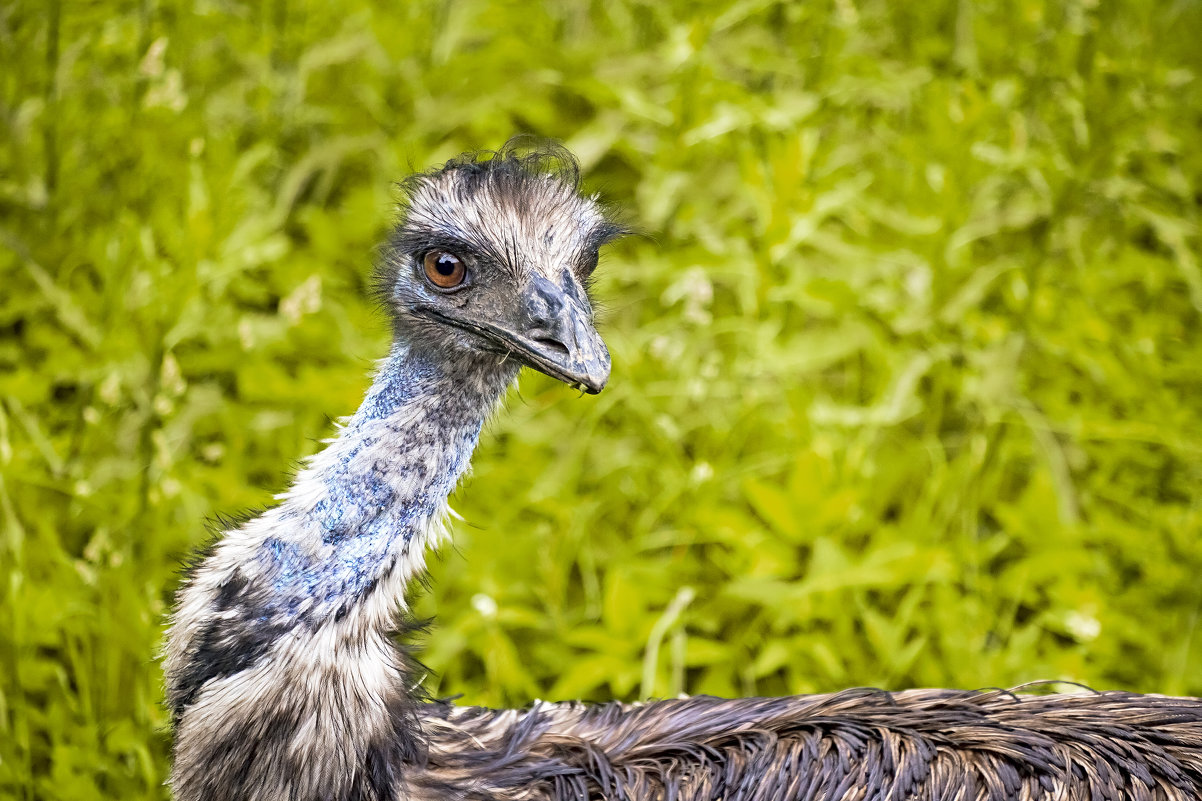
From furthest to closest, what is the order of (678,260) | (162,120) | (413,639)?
(678,260) < (162,120) < (413,639)

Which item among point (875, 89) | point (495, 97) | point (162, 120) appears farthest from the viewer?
point (495, 97)

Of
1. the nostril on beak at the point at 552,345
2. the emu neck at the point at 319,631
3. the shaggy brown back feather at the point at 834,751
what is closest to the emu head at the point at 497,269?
the nostril on beak at the point at 552,345

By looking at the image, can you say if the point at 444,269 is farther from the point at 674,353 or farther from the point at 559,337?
the point at 674,353

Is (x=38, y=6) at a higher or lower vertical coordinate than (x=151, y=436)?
higher

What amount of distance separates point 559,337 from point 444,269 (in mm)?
305

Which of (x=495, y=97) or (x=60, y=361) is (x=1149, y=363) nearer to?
(x=495, y=97)

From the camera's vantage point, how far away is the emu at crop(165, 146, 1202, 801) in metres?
1.87

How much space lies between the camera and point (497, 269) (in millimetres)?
2072

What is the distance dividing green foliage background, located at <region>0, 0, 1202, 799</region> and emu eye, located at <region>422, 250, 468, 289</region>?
1.03 meters

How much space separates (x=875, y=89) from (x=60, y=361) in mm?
2979

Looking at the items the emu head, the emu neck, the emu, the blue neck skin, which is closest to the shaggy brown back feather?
the emu

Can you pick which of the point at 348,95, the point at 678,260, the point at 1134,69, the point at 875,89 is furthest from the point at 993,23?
the point at 348,95

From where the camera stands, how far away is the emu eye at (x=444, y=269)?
2.11m

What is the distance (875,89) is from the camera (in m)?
4.21
